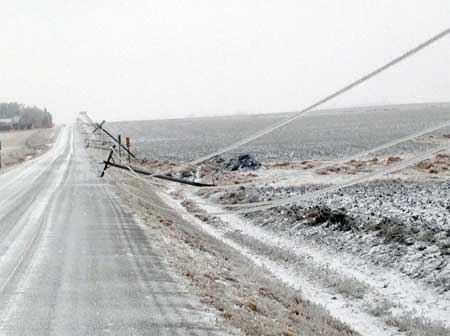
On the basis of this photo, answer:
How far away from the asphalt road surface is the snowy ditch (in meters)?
2.87

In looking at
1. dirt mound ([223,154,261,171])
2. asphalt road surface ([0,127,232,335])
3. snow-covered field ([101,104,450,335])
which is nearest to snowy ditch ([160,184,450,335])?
snow-covered field ([101,104,450,335])

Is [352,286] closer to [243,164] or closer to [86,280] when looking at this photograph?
[86,280]

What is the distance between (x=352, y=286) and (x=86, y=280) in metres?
6.85

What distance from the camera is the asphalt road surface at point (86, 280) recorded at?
882cm

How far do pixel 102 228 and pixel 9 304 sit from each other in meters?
7.57

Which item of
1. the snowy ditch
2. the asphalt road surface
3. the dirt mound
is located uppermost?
the asphalt road surface

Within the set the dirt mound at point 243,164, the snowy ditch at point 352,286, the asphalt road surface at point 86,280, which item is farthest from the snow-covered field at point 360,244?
the dirt mound at point 243,164

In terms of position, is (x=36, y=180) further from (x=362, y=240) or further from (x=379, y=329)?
(x=379, y=329)

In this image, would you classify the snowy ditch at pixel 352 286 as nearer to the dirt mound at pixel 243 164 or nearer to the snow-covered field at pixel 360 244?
the snow-covered field at pixel 360 244

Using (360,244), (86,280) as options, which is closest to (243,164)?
(360,244)

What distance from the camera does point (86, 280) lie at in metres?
11.3

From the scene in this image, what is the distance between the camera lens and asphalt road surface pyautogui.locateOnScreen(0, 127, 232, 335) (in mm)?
8820

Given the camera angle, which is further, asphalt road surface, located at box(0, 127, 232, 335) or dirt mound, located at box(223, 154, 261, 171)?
dirt mound, located at box(223, 154, 261, 171)

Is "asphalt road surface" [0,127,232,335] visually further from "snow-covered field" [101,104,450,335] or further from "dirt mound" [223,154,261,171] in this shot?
"dirt mound" [223,154,261,171]
